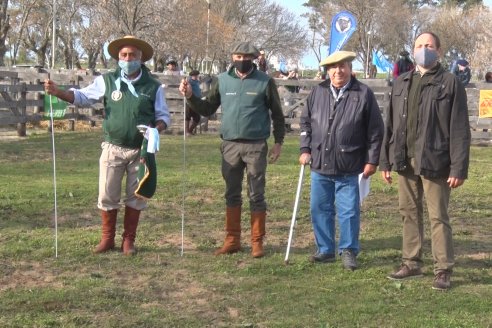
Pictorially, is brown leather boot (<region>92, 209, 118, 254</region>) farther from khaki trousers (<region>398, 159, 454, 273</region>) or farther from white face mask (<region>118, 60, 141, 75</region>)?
khaki trousers (<region>398, 159, 454, 273</region>)

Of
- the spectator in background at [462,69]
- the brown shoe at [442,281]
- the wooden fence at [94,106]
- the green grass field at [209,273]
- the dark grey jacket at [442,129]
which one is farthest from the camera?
the spectator in background at [462,69]

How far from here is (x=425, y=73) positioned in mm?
5398

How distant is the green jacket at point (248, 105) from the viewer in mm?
6262

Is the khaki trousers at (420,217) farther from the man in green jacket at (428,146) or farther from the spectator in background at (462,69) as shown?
the spectator in background at (462,69)

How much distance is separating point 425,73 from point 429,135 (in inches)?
19.8

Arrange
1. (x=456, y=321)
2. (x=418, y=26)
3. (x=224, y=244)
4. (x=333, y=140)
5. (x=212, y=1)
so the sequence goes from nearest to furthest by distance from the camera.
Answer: (x=456, y=321) → (x=333, y=140) → (x=224, y=244) → (x=212, y=1) → (x=418, y=26)

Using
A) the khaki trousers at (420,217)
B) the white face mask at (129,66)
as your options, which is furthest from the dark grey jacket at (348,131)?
the white face mask at (129,66)

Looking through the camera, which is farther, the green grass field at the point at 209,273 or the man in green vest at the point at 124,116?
the man in green vest at the point at 124,116

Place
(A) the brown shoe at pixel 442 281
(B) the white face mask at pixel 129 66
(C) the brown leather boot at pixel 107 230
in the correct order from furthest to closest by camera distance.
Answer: (C) the brown leather boot at pixel 107 230, (B) the white face mask at pixel 129 66, (A) the brown shoe at pixel 442 281

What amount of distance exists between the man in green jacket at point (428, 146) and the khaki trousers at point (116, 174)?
2.33 m

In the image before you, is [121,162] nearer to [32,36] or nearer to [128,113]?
[128,113]

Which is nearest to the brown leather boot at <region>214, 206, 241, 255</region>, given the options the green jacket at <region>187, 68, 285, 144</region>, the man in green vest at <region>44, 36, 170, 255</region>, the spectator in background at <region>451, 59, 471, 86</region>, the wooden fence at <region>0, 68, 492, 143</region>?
A: the green jacket at <region>187, 68, 285, 144</region>

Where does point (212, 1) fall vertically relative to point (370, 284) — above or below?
above

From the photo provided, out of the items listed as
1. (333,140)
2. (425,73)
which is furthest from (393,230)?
(425,73)
